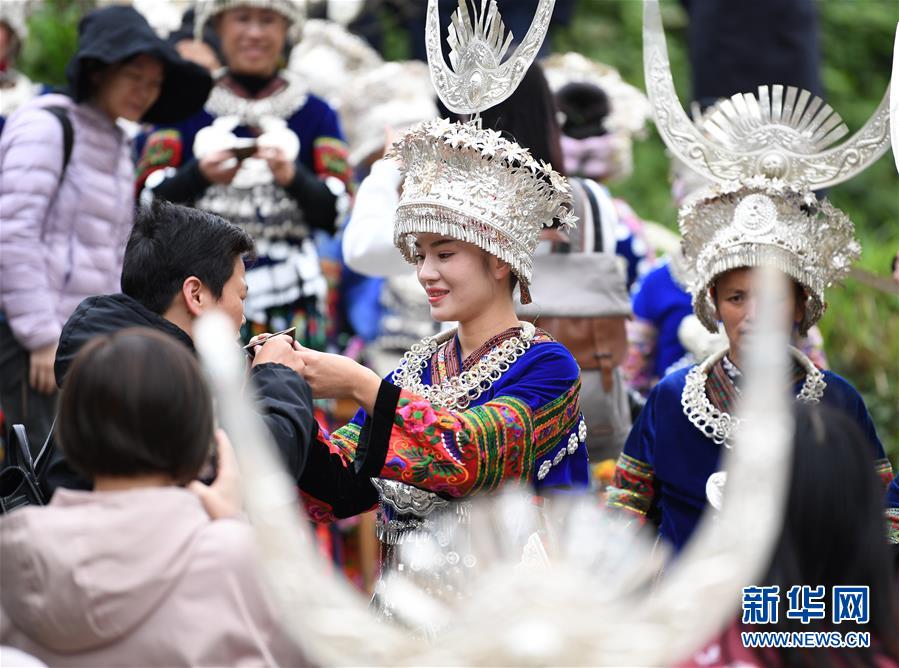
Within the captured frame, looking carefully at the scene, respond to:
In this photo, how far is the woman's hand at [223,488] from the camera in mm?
2830

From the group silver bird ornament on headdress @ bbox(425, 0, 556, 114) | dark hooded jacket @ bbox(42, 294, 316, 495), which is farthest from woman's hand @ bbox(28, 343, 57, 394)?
silver bird ornament on headdress @ bbox(425, 0, 556, 114)

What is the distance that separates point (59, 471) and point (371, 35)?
7696 millimetres

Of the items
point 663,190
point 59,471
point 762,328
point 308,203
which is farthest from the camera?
point 663,190

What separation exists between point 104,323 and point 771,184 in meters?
1.95

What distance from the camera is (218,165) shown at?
5.64 m

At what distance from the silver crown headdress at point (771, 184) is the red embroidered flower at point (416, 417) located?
Result: 3.85 ft

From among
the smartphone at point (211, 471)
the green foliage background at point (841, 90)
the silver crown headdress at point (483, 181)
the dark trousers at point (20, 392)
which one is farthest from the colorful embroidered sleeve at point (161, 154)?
the green foliage background at point (841, 90)

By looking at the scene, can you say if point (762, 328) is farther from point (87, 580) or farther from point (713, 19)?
point (713, 19)

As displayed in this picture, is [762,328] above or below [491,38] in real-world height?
below

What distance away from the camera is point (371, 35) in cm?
1070

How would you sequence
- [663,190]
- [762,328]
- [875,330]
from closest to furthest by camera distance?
[762,328] → [875,330] → [663,190]

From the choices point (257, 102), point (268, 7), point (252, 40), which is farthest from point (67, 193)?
point (268, 7)

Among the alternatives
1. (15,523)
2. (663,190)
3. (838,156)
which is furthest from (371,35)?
(15,523)

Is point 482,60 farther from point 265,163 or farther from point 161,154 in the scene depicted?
point 161,154
